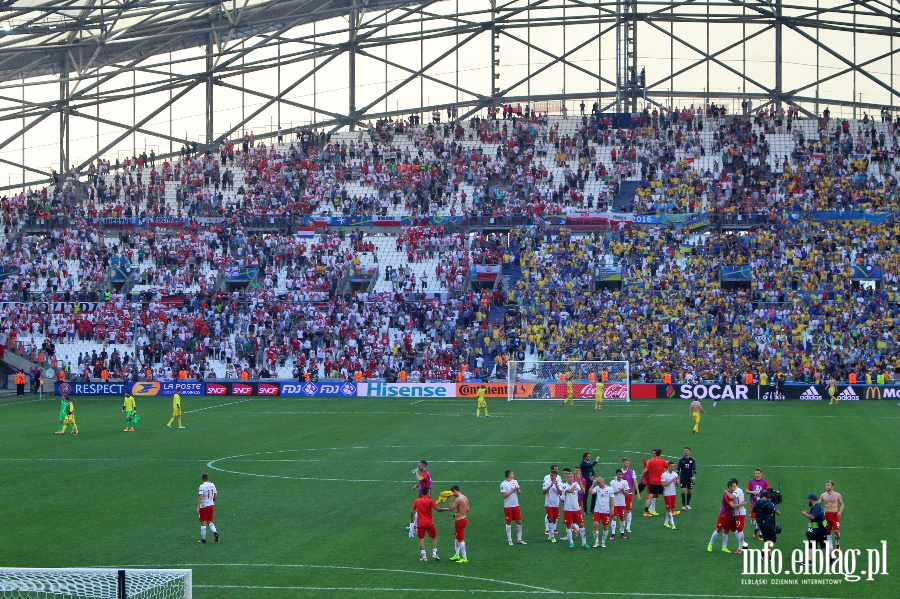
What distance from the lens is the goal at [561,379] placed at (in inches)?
2188

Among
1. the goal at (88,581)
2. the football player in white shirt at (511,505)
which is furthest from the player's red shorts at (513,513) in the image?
the goal at (88,581)

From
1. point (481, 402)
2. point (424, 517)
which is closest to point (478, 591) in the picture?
point (424, 517)

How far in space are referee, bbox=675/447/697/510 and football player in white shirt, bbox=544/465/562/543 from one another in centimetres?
346

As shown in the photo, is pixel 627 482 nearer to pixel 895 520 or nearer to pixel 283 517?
→ pixel 895 520

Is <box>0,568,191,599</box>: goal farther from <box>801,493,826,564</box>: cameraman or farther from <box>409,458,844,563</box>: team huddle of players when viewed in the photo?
<box>801,493,826,564</box>: cameraman

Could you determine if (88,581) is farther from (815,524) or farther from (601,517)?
(815,524)

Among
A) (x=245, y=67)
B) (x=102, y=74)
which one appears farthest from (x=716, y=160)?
(x=102, y=74)

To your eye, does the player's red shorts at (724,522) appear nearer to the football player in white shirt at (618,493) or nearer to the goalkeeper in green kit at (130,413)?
the football player in white shirt at (618,493)

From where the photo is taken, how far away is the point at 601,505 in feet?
72.4

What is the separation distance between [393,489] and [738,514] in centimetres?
1036

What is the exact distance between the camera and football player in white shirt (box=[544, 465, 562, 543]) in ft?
73.3

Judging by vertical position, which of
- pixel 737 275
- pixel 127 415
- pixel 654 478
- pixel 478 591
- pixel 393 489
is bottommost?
pixel 478 591

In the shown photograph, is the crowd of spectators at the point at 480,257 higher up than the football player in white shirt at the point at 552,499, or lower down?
higher up

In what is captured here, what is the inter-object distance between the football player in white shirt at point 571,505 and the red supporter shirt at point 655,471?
3.26 metres
